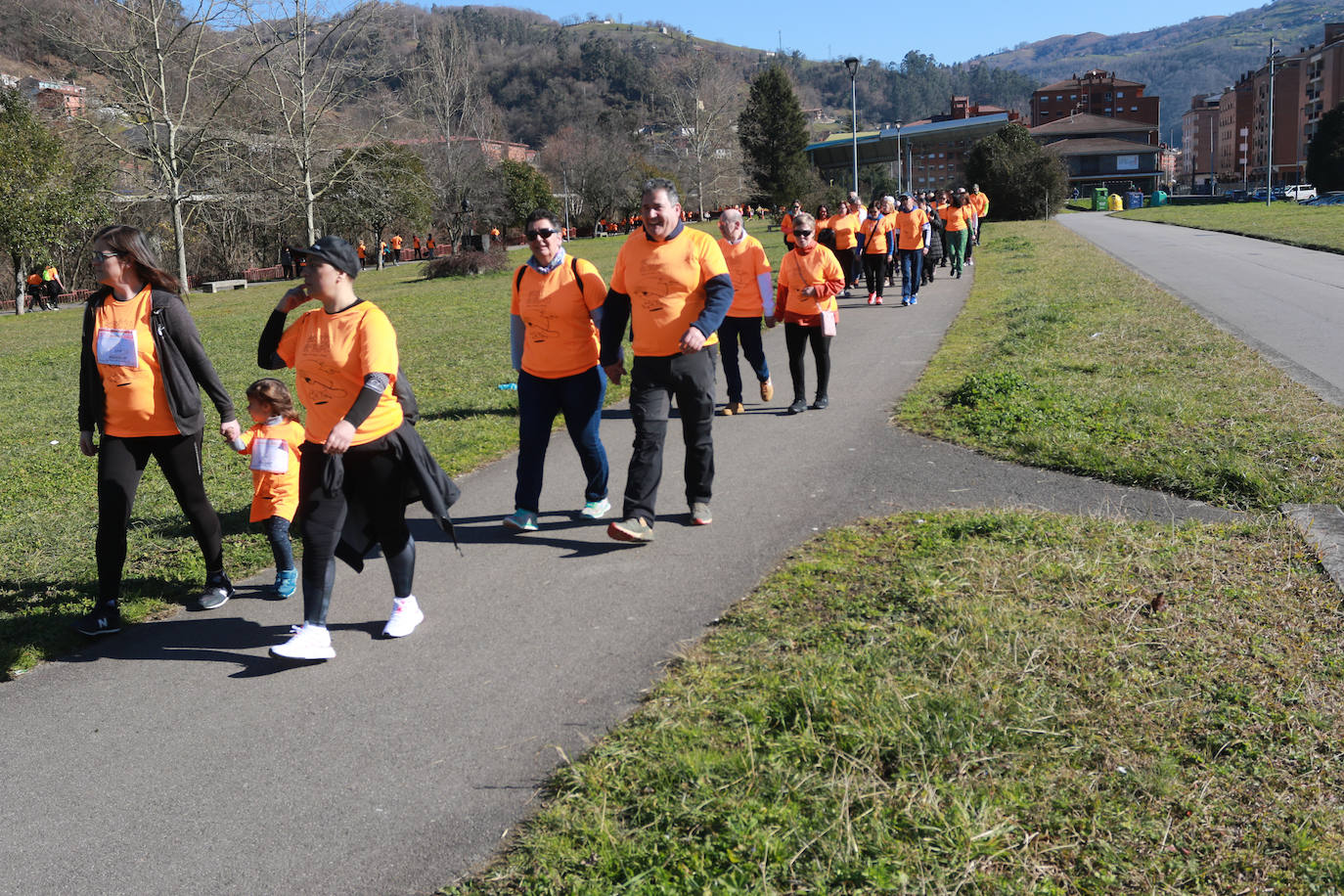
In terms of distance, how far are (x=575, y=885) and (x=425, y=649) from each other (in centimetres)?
202

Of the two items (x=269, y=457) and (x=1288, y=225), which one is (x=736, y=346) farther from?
(x=1288, y=225)

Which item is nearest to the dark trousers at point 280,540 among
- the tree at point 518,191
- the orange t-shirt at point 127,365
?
the orange t-shirt at point 127,365

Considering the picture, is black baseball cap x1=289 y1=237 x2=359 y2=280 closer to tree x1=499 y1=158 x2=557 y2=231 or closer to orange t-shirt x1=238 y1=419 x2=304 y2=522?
orange t-shirt x1=238 y1=419 x2=304 y2=522

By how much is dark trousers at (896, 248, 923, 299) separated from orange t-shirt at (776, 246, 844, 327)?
350 inches

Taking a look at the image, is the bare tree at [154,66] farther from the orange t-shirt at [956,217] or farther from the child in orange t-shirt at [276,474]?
the child in orange t-shirt at [276,474]

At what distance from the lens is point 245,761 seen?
12.3 feet

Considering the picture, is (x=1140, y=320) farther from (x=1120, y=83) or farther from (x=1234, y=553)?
(x=1120, y=83)

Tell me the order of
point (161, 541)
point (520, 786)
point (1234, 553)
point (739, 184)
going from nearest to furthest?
point (520, 786) → point (1234, 553) → point (161, 541) → point (739, 184)

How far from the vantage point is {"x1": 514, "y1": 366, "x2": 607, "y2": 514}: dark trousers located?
20.4 feet

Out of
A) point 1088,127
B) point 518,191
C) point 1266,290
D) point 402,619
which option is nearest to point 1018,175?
point 518,191

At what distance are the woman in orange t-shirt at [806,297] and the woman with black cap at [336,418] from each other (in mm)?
5238

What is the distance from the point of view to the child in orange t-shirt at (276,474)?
5445 mm

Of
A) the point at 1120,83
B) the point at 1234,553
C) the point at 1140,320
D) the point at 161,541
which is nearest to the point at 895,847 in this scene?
the point at 1234,553

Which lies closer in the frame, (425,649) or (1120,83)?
(425,649)
